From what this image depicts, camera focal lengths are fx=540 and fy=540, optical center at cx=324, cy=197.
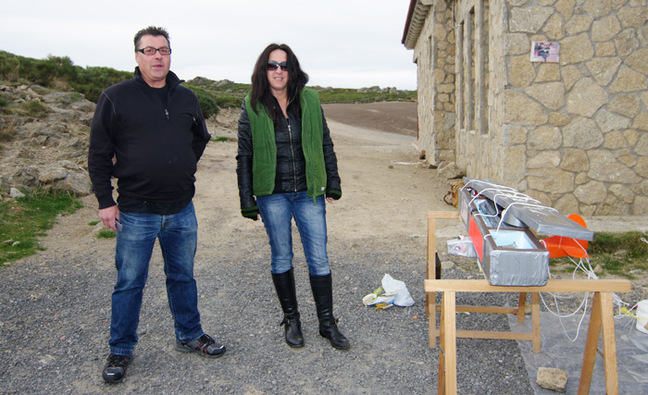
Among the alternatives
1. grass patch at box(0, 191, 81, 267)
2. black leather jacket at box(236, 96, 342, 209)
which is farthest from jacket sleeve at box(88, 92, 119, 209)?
grass patch at box(0, 191, 81, 267)

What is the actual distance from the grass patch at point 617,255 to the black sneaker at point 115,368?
381 centimetres

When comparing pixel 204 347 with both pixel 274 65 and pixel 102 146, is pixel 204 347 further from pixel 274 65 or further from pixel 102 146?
pixel 274 65

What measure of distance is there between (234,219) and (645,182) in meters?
5.44

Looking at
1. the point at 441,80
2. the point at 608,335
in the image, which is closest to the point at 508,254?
the point at 608,335

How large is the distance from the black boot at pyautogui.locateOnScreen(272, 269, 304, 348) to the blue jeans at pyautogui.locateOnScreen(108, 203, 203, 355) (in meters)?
0.57

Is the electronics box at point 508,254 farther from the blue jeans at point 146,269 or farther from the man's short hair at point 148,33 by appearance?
the man's short hair at point 148,33

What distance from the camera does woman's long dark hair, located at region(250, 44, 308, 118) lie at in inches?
136

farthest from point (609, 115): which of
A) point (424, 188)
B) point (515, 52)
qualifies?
A: point (424, 188)

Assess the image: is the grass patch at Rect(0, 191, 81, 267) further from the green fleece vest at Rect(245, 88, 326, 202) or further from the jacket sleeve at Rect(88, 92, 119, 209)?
the green fleece vest at Rect(245, 88, 326, 202)

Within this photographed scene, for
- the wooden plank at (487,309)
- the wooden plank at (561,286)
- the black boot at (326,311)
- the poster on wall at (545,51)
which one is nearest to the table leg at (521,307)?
the wooden plank at (487,309)

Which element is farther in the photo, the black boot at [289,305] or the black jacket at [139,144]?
the black boot at [289,305]

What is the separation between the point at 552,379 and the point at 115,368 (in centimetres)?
253

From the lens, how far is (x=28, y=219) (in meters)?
7.36

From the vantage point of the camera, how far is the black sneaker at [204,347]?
139 inches
